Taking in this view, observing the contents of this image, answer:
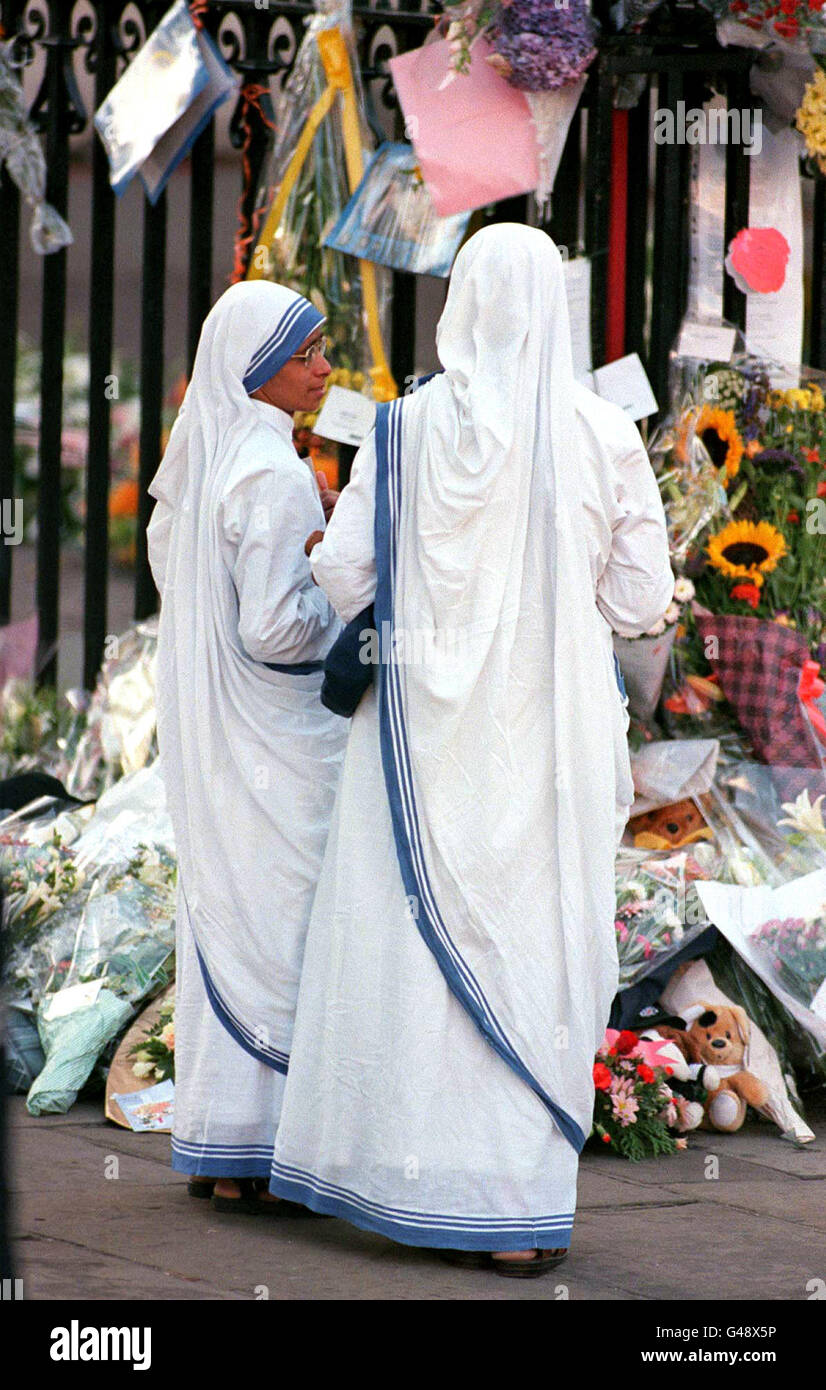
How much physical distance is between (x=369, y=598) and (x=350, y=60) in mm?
2610

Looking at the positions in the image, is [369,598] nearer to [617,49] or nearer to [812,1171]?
[812,1171]

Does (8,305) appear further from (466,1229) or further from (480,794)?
(466,1229)

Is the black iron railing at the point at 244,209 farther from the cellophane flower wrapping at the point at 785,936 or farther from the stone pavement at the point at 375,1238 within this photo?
the stone pavement at the point at 375,1238

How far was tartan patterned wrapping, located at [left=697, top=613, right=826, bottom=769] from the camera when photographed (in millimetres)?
4977

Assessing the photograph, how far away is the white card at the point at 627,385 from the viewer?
5277 millimetres

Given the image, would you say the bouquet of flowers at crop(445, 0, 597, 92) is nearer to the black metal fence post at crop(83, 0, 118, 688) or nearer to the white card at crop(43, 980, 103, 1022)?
the black metal fence post at crop(83, 0, 118, 688)

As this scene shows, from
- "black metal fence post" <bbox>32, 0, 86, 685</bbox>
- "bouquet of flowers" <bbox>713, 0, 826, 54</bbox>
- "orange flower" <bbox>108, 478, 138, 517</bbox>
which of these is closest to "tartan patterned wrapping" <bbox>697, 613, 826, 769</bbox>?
"bouquet of flowers" <bbox>713, 0, 826, 54</bbox>

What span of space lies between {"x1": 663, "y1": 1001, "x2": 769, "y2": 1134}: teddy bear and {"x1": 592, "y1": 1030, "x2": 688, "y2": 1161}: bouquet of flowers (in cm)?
12

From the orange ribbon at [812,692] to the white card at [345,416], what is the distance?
140cm

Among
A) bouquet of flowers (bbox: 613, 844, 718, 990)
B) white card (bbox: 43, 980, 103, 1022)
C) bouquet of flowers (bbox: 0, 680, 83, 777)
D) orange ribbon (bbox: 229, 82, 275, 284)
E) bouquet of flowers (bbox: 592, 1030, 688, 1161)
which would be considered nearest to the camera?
bouquet of flowers (bbox: 592, 1030, 688, 1161)

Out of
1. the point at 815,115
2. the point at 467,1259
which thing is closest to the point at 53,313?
the point at 815,115

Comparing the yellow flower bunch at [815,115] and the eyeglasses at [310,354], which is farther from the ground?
the yellow flower bunch at [815,115]

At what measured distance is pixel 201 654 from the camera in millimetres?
3709

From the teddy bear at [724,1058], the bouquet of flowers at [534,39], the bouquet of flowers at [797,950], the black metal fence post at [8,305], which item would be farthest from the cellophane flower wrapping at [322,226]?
the teddy bear at [724,1058]
